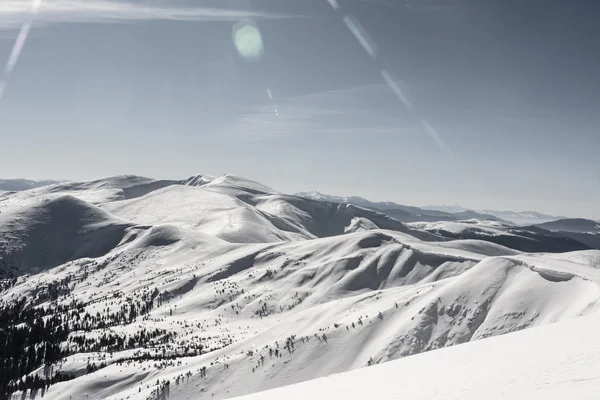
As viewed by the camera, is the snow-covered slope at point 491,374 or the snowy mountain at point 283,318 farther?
the snowy mountain at point 283,318

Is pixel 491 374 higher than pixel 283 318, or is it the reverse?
pixel 491 374

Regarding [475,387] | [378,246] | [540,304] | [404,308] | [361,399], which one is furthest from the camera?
[378,246]

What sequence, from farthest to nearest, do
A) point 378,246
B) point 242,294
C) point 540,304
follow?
1. point 378,246
2. point 242,294
3. point 540,304

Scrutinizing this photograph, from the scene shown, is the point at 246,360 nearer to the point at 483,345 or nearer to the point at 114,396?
the point at 114,396

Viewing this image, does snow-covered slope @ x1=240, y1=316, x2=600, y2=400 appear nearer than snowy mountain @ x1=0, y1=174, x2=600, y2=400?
Yes

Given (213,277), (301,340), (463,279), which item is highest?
(213,277)

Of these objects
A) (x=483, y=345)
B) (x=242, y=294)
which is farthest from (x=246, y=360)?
(x=242, y=294)

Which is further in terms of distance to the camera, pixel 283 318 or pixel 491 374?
pixel 283 318

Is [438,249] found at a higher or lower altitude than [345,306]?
higher
